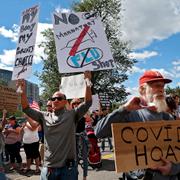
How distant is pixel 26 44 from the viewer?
648 centimetres

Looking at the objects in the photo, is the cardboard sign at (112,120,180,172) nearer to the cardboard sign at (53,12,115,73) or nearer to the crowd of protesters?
the crowd of protesters

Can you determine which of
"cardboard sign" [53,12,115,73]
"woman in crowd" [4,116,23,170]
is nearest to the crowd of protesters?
"cardboard sign" [53,12,115,73]

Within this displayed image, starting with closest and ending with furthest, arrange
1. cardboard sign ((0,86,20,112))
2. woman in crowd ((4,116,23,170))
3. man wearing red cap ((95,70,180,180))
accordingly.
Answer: man wearing red cap ((95,70,180,180)) < cardboard sign ((0,86,20,112)) < woman in crowd ((4,116,23,170))

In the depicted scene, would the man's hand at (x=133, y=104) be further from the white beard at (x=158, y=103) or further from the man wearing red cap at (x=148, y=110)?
the white beard at (x=158, y=103)

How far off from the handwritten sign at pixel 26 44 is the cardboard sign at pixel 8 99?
202 centimetres

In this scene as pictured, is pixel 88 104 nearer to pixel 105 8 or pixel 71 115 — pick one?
→ pixel 71 115

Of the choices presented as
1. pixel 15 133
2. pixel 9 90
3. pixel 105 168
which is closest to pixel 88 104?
pixel 9 90

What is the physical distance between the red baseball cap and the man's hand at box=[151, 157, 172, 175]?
2.09 ft

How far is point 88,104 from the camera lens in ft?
16.6

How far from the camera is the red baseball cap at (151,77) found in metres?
3.38

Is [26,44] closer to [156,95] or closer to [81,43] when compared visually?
[81,43]

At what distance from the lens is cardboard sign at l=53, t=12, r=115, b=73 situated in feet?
20.6

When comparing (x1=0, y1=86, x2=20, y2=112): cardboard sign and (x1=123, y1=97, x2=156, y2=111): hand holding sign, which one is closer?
(x1=123, y1=97, x2=156, y2=111): hand holding sign

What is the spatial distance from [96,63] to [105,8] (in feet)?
126
